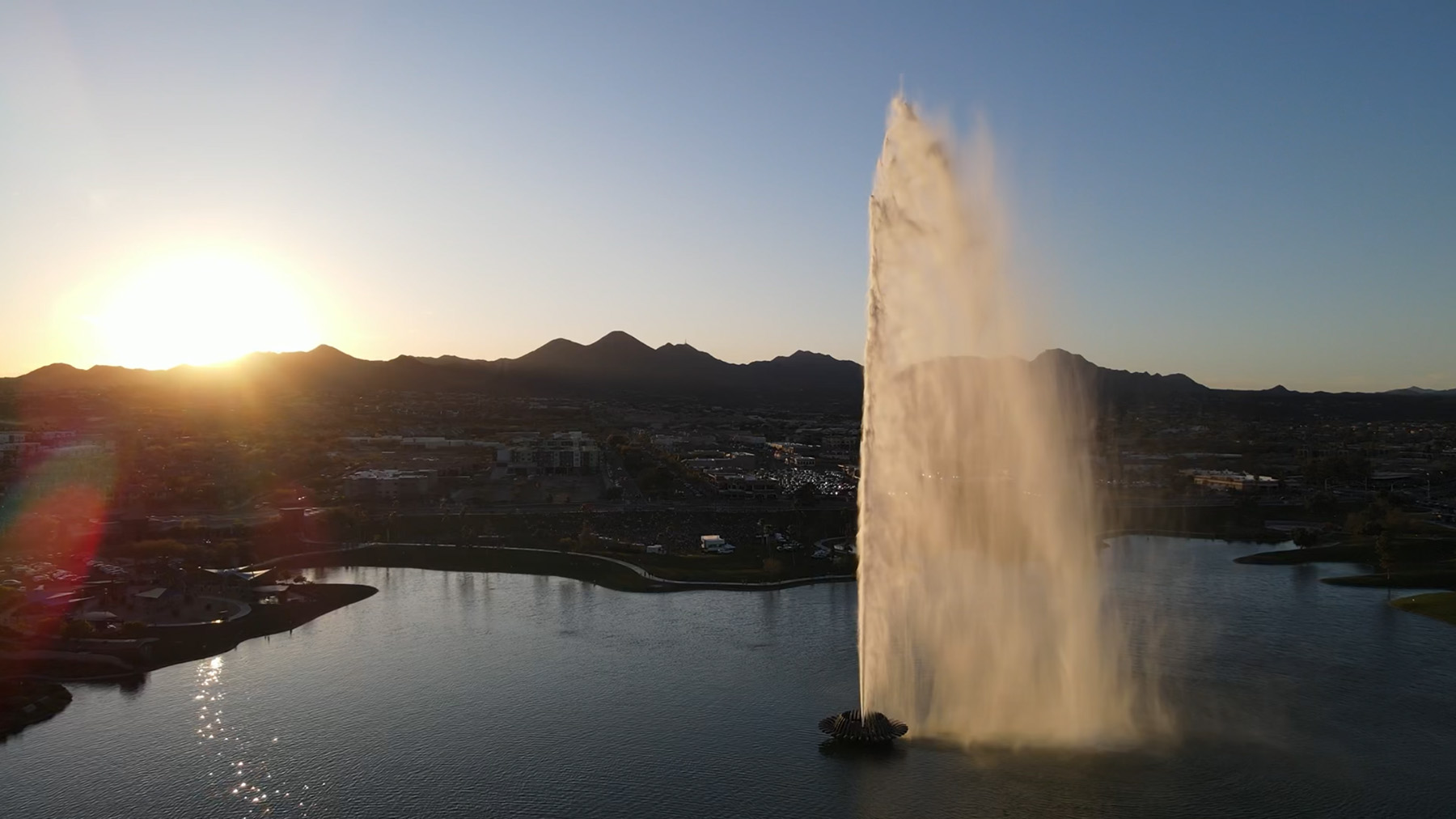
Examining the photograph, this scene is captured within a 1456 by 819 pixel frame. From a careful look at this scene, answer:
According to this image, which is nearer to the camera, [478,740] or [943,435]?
[478,740]

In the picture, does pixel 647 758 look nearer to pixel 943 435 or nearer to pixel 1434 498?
pixel 943 435

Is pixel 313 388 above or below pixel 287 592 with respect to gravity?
above

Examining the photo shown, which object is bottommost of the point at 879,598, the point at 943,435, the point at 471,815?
the point at 471,815

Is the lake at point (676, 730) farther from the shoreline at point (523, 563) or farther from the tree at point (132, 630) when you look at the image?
the shoreline at point (523, 563)

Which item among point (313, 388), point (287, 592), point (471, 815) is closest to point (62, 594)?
point (287, 592)

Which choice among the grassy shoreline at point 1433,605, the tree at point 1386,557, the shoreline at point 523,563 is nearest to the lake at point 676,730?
the grassy shoreline at point 1433,605

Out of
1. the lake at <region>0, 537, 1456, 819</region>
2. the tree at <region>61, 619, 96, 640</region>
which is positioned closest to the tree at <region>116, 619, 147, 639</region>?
the tree at <region>61, 619, 96, 640</region>
